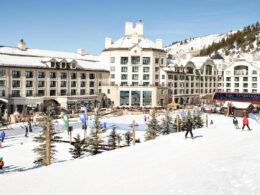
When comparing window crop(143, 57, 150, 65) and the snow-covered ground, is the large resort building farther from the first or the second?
the snow-covered ground

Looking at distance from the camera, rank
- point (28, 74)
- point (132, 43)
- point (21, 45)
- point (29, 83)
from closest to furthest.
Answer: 1. point (28, 74)
2. point (29, 83)
3. point (21, 45)
4. point (132, 43)

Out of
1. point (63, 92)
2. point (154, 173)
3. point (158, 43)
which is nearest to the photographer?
point (154, 173)

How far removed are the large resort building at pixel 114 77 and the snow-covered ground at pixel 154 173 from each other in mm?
36505

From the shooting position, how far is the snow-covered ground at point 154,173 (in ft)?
39.0

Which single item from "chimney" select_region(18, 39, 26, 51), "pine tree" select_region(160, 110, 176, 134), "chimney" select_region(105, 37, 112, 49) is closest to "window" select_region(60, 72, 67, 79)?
"chimney" select_region(18, 39, 26, 51)

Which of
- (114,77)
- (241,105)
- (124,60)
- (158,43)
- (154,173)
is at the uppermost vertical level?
(158,43)

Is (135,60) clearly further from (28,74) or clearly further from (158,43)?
(28,74)

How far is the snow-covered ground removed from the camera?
1188 centimetres

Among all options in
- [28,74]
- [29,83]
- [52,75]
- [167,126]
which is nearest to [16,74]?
[28,74]

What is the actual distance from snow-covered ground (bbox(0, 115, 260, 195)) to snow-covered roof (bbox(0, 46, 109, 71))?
38.2 metres

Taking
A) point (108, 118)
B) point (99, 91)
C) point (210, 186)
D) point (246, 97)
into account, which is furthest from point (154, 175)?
point (99, 91)

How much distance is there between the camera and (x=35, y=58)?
60219mm

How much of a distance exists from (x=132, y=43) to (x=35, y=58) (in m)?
26.0

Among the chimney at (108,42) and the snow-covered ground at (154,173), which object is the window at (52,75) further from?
the snow-covered ground at (154,173)
